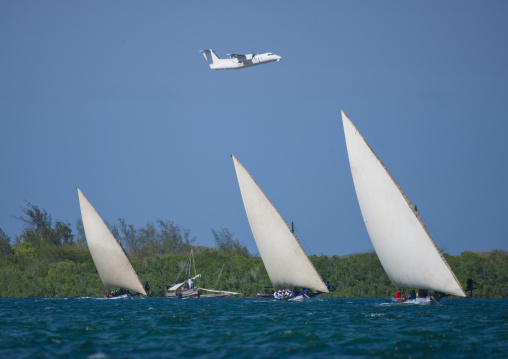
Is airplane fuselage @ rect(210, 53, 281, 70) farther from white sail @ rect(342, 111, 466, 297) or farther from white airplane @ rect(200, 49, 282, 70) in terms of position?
white sail @ rect(342, 111, 466, 297)

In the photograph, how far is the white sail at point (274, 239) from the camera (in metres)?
59.2

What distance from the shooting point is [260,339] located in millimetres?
30391

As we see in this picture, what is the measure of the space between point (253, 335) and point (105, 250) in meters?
42.0

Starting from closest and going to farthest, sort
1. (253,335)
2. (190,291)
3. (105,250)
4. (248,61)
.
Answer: (253,335) → (105,250) → (190,291) → (248,61)

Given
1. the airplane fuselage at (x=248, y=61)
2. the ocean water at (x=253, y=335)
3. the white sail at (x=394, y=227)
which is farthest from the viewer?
the airplane fuselage at (x=248, y=61)

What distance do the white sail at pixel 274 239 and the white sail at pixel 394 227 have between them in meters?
10.5

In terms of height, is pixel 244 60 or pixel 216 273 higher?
pixel 244 60

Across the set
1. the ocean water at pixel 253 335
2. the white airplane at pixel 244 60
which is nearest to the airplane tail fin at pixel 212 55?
the white airplane at pixel 244 60

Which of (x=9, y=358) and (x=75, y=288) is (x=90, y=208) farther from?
(x=9, y=358)

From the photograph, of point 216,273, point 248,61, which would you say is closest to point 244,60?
point 248,61

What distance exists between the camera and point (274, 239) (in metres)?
59.5

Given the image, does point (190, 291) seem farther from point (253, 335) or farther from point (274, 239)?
point (253, 335)

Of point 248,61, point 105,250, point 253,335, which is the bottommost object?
point 253,335

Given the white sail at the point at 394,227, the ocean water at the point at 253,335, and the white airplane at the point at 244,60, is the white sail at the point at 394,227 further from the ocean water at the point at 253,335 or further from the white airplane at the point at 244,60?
the white airplane at the point at 244,60
